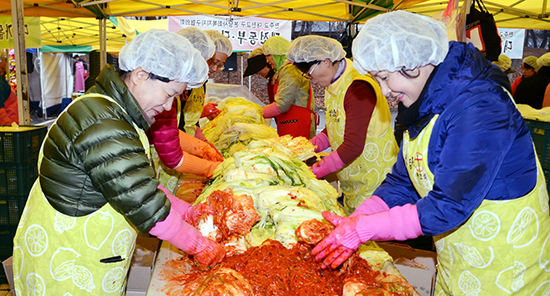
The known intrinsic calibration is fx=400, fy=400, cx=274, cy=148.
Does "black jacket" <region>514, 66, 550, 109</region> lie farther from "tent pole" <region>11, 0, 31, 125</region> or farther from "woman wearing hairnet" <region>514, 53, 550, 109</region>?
"tent pole" <region>11, 0, 31, 125</region>

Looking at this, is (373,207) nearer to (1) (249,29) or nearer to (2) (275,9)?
(2) (275,9)

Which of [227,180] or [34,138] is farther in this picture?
[34,138]

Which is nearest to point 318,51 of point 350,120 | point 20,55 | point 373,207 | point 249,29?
point 350,120

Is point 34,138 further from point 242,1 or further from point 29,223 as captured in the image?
point 242,1

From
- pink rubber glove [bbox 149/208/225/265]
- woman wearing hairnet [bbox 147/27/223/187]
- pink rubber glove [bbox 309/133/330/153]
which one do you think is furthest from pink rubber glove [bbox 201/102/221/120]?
pink rubber glove [bbox 149/208/225/265]

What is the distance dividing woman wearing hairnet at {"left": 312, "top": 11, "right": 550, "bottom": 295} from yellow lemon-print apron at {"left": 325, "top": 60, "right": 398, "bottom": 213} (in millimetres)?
1654

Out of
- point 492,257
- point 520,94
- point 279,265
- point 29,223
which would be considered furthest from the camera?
point 520,94

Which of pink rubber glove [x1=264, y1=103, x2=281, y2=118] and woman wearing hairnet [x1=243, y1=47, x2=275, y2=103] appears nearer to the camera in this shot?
pink rubber glove [x1=264, y1=103, x2=281, y2=118]

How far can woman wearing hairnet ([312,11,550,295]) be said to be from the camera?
167 cm

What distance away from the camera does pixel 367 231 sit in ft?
6.22

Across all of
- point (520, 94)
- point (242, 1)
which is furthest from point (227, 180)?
point (520, 94)

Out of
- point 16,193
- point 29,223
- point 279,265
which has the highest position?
point 29,223

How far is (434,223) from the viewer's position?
69.0 inches

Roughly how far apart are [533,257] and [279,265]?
1213 millimetres
